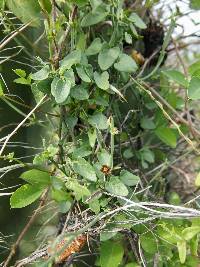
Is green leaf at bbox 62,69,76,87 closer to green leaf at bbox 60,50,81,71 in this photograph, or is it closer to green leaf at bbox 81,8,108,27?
green leaf at bbox 60,50,81,71

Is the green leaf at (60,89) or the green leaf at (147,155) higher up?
the green leaf at (60,89)

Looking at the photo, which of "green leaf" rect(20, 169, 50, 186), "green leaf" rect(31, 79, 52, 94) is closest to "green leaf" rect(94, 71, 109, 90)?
"green leaf" rect(31, 79, 52, 94)

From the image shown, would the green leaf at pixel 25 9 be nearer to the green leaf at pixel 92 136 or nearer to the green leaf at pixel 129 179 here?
the green leaf at pixel 92 136

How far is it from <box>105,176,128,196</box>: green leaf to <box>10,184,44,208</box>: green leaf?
0.13 meters

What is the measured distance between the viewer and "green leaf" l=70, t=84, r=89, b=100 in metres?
0.98

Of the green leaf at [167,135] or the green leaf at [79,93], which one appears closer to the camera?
the green leaf at [79,93]

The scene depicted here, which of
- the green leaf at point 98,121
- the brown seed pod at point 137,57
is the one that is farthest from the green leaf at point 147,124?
the green leaf at point 98,121

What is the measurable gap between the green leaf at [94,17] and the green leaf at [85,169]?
289 mm

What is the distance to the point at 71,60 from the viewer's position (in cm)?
93

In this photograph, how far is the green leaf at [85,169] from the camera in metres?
0.93

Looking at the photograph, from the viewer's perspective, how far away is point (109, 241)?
3.47 ft

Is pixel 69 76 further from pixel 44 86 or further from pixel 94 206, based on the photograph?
pixel 94 206

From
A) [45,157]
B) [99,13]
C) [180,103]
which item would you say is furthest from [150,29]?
[45,157]

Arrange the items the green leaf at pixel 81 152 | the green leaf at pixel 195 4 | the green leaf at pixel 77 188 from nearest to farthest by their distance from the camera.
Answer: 1. the green leaf at pixel 77 188
2. the green leaf at pixel 81 152
3. the green leaf at pixel 195 4
